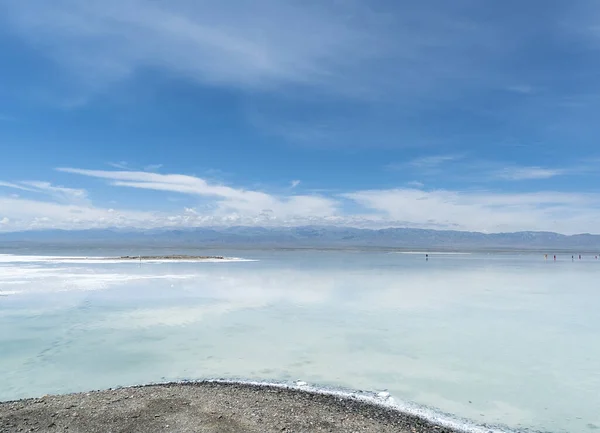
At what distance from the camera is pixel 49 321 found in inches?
A: 611

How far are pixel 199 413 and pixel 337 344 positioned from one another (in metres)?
6.47

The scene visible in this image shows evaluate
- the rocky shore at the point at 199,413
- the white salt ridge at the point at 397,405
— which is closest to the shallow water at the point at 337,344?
the white salt ridge at the point at 397,405

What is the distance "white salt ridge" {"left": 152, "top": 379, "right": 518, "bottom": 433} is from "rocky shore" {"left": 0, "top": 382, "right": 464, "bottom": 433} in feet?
0.82

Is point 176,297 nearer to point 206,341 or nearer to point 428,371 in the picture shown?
point 206,341

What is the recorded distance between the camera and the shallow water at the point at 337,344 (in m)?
9.12

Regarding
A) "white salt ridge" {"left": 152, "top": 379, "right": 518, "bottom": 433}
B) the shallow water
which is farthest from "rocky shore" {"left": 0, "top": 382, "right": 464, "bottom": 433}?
the shallow water

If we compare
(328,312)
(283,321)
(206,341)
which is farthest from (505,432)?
(328,312)

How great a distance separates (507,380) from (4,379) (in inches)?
431

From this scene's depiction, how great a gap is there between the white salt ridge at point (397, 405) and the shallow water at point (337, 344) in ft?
1.01

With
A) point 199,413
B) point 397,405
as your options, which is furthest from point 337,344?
point 199,413

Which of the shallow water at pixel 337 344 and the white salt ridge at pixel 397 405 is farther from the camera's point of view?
the shallow water at pixel 337 344

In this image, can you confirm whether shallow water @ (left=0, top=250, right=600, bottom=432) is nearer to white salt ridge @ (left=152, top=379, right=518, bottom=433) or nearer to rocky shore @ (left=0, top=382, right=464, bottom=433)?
white salt ridge @ (left=152, top=379, right=518, bottom=433)

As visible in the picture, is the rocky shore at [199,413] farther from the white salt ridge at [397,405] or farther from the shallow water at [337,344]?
the shallow water at [337,344]

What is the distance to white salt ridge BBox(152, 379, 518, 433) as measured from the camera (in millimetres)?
7320
